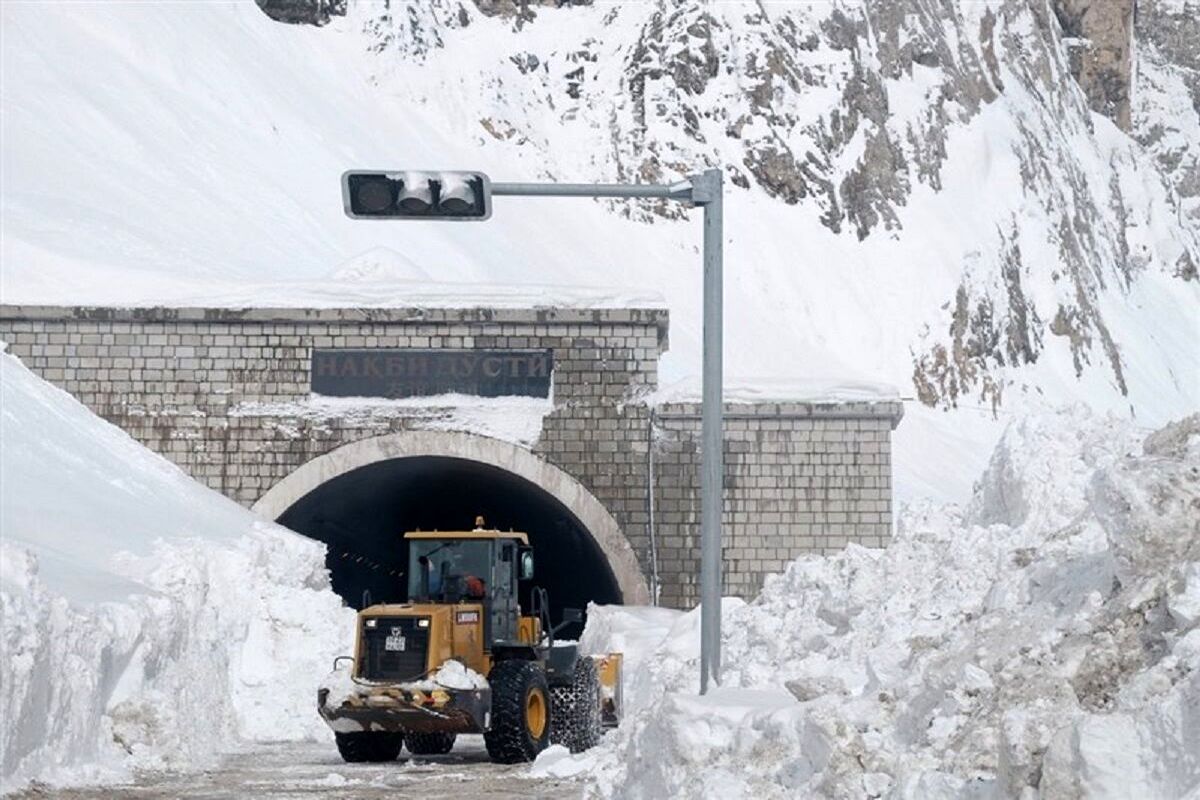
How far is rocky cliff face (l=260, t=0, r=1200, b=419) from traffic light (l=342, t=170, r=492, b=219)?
4558 centimetres

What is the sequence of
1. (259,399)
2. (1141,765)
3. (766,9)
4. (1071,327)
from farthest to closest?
(1071,327) < (766,9) < (259,399) < (1141,765)

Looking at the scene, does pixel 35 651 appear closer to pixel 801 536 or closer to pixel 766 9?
pixel 801 536

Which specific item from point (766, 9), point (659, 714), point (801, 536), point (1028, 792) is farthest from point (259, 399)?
point (766, 9)

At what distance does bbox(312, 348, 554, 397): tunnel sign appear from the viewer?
28.3 meters

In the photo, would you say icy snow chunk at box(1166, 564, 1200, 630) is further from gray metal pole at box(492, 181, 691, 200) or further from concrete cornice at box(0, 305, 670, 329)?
concrete cornice at box(0, 305, 670, 329)

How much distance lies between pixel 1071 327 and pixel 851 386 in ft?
137

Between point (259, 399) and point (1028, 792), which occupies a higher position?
point (259, 399)

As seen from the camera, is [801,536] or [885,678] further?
[801,536]

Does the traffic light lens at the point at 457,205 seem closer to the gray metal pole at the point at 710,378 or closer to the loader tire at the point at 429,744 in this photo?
the gray metal pole at the point at 710,378

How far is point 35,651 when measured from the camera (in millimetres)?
13562

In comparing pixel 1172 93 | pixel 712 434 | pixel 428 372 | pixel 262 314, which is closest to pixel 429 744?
pixel 712 434

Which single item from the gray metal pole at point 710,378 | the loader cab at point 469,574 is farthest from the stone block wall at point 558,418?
the gray metal pole at point 710,378

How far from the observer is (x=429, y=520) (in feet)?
115

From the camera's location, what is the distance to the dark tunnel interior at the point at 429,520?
2964 centimetres
